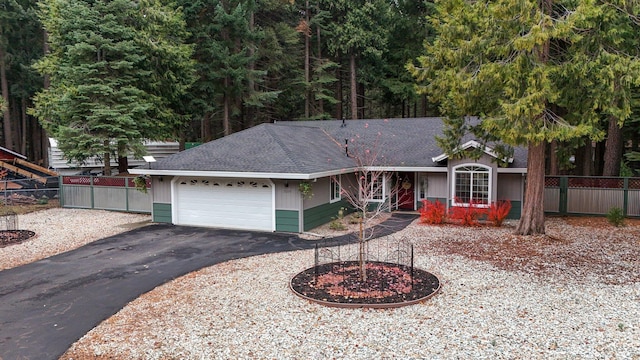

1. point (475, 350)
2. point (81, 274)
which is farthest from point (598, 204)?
point (81, 274)

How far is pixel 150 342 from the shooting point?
5.78 meters

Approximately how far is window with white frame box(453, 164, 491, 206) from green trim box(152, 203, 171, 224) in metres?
9.90

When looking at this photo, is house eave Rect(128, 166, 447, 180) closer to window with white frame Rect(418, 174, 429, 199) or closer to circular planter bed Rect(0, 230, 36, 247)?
window with white frame Rect(418, 174, 429, 199)

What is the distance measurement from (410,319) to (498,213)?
858 cm

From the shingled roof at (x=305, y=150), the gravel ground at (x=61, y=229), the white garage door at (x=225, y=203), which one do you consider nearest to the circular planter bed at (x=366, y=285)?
the shingled roof at (x=305, y=150)

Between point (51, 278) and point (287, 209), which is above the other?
point (287, 209)

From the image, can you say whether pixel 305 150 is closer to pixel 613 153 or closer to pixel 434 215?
pixel 434 215

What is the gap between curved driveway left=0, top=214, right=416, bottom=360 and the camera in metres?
6.17

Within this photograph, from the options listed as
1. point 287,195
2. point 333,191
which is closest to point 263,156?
point 287,195

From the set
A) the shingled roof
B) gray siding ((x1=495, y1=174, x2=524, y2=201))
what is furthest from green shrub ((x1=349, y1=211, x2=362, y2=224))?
gray siding ((x1=495, y1=174, x2=524, y2=201))

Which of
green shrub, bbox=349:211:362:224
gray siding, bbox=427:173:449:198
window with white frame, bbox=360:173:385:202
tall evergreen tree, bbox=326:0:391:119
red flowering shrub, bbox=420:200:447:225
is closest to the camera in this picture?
window with white frame, bbox=360:173:385:202

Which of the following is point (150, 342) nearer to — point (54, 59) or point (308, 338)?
point (308, 338)

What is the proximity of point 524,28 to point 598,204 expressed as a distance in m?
8.91

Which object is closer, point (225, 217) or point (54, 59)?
point (225, 217)
